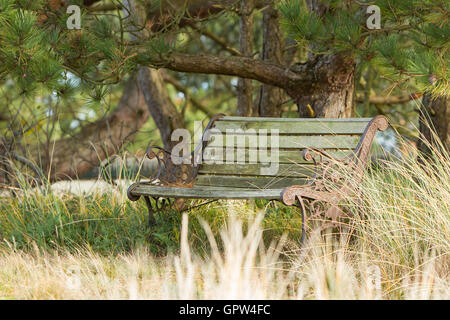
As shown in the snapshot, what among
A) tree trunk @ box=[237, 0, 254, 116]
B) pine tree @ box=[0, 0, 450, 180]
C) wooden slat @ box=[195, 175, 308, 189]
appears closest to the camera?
pine tree @ box=[0, 0, 450, 180]

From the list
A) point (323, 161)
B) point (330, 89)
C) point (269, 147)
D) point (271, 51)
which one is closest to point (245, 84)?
point (271, 51)

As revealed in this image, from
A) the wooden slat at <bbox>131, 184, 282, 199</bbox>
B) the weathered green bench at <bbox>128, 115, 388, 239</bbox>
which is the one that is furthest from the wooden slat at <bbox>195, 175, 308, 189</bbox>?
the wooden slat at <bbox>131, 184, 282, 199</bbox>

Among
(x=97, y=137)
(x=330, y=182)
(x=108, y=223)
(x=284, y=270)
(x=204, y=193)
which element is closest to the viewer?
(x=284, y=270)

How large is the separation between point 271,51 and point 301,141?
211 centimetres

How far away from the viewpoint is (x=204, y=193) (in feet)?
10.6

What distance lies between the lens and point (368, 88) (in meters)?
6.23

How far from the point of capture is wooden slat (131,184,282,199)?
2984mm

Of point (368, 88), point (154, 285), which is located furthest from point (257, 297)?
point (368, 88)

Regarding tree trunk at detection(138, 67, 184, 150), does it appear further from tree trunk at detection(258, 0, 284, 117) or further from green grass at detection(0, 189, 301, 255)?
green grass at detection(0, 189, 301, 255)

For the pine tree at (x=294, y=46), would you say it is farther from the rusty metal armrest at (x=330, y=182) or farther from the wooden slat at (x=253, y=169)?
→ the wooden slat at (x=253, y=169)

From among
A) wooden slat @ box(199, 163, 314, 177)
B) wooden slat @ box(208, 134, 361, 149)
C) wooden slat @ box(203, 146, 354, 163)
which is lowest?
wooden slat @ box(199, 163, 314, 177)

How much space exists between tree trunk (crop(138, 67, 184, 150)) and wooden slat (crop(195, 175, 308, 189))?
91.2 inches

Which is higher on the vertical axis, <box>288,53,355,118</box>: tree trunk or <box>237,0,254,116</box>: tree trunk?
<box>237,0,254,116</box>: tree trunk

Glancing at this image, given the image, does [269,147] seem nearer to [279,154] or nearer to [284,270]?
[279,154]
